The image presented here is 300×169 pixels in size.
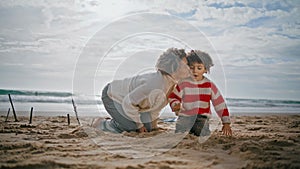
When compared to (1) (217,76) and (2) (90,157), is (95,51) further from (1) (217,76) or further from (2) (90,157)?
(2) (90,157)

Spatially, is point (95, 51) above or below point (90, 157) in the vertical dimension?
above

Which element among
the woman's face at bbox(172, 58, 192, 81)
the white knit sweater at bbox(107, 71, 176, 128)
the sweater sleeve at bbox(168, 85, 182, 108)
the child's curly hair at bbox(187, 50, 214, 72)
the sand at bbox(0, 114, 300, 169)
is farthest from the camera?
the sweater sleeve at bbox(168, 85, 182, 108)

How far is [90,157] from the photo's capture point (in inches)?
118

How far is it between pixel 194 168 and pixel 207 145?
3.82 feet

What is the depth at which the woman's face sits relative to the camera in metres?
4.57

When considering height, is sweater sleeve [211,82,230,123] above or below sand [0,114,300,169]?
above

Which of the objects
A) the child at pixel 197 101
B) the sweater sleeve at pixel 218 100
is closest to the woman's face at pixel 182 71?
the child at pixel 197 101

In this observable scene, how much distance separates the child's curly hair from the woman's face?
96mm

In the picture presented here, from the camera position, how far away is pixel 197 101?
4.81 metres

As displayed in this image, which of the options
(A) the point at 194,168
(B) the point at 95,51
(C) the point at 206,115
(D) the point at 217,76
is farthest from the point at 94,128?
(A) the point at 194,168

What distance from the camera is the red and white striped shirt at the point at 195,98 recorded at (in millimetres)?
4816

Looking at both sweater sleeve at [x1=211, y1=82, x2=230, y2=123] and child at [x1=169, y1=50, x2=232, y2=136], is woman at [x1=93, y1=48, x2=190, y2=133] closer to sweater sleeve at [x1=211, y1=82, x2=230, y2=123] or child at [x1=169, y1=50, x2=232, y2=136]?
child at [x1=169, y1=50, x2=232, y2=136]

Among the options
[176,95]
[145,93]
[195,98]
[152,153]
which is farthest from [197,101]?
[152,153]

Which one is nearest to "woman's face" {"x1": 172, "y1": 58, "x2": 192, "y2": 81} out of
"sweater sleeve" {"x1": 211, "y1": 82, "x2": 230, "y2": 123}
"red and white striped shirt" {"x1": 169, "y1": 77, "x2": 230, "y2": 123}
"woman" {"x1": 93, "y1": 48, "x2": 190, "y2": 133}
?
"woman" {"x1": 93, "y1": 48, "x2": 190, "y2": 133}
